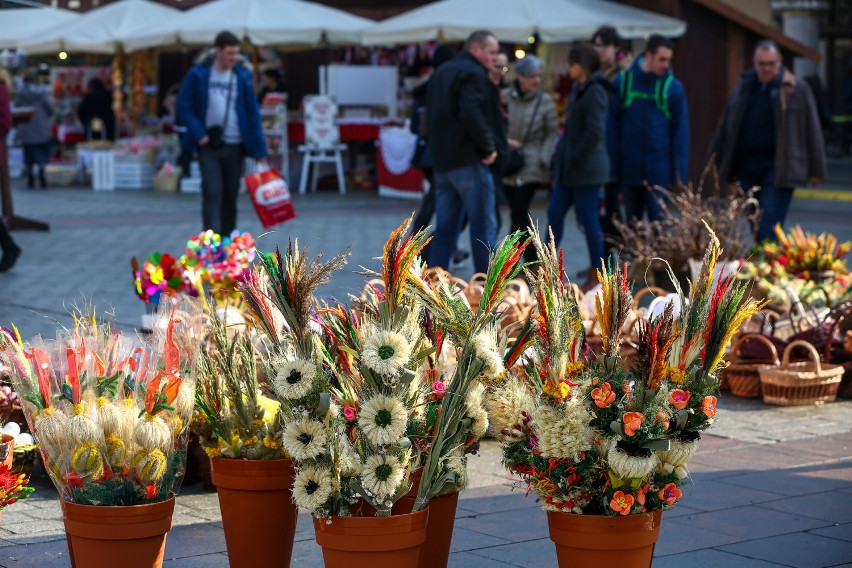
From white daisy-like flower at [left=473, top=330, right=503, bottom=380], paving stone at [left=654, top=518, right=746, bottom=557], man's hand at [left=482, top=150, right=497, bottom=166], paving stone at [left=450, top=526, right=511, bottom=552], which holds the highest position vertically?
man's hand at [left=482, top=150, right=497, bottom=166]

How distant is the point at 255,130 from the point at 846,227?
6306mm

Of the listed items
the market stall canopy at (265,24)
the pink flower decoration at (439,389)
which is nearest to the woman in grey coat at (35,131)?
A: the market stall canopy at (265,24)

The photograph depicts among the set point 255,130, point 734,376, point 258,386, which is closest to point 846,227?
point 255,130

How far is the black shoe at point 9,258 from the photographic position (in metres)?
11.0

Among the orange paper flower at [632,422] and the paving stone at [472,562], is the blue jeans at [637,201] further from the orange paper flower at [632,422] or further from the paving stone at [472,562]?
the orange paper flower at [632,422]

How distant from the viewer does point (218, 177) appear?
10672 mm

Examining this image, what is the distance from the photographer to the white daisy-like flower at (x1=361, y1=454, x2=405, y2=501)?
3.44 metres

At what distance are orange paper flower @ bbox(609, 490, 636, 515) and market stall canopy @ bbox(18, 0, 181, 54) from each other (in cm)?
1710

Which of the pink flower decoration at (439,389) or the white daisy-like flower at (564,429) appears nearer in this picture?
the white daisy-like flower at (564,429)

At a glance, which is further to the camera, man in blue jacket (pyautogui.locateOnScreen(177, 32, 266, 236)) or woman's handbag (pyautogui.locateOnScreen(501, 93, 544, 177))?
man in blue jacket (pyautogui.locateOnScreen(177, 32, 266, 236))

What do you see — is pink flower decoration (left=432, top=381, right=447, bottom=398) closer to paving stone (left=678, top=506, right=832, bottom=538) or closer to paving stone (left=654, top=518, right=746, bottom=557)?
paving stone (left=654, top=518, right=746, bottom=557)

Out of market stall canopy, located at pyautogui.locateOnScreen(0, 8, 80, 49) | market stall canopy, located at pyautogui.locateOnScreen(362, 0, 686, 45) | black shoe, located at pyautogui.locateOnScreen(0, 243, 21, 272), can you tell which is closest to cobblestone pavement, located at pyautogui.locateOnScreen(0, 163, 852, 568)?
black shoe, located at pyautogui.locateOnScreen(0, 243, 21, 272)

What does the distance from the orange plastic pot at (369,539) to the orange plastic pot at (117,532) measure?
46cm

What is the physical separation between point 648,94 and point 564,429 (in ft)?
22.4
